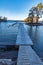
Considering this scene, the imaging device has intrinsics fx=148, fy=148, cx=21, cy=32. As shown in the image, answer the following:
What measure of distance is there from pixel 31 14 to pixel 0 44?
108 feet

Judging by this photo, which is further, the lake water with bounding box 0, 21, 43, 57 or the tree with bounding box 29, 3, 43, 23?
the tree with bounding box 29, 3, 43, 23

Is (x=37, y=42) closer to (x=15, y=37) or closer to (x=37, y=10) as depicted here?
(x=15, y=37)

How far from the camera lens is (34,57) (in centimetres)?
439

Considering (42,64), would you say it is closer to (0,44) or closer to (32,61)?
(32,61)

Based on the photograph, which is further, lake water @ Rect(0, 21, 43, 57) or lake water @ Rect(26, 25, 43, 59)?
lake water @ Rect(0, 21, 43, 57)

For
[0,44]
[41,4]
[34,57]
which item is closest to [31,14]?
[41,4]

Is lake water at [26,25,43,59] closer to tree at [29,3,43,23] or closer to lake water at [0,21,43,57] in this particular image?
lake water at [0,21,43,57]

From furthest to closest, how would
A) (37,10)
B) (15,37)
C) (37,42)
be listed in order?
(37,10) → (15,37) → (37,42)

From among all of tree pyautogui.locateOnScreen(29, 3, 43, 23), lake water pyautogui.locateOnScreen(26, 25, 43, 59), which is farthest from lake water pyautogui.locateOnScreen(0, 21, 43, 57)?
tree pyautogui.locateOnScreen(29, 3, 43, 23)

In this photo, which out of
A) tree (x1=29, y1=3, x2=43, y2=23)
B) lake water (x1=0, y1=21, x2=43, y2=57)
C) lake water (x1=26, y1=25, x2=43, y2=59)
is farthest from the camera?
tree (x1=29, y1=3, x2=43, y2=23)

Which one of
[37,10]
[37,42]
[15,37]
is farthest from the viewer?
[37,10]

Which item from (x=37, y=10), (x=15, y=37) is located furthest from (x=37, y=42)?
(x=37, y=10)

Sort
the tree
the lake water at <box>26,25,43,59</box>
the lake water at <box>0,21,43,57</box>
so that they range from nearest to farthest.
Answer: the lake water at <box>26,25,43,59</box>, the lake water at <box>0,21,43,57</box>, the tree

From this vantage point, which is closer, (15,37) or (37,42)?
(37,42)
